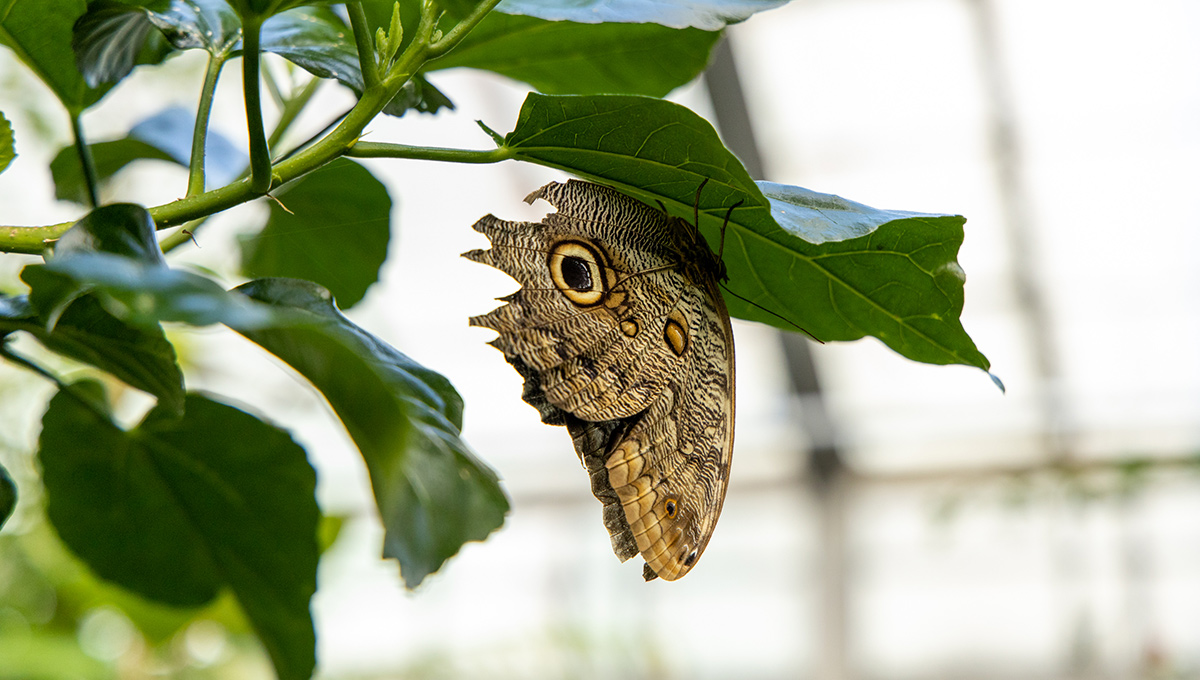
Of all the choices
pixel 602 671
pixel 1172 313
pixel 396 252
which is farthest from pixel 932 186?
pixel 602 671

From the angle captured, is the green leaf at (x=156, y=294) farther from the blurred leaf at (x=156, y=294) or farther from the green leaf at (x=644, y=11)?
the green leaf at (x=644, y=11)

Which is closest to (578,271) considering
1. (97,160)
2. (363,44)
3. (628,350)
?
(628,350)

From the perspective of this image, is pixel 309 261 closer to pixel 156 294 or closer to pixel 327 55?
pixel 327 55

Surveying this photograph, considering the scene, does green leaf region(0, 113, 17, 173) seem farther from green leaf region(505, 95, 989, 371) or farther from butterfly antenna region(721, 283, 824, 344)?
butterfly antenna region(721, 283, 824, 344)

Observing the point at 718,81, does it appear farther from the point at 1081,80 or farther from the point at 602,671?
the point at 602,671

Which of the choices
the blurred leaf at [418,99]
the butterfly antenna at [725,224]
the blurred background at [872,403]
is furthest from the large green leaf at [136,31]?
the blurred background at [872,403]

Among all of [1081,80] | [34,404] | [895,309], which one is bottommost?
[34,404]
